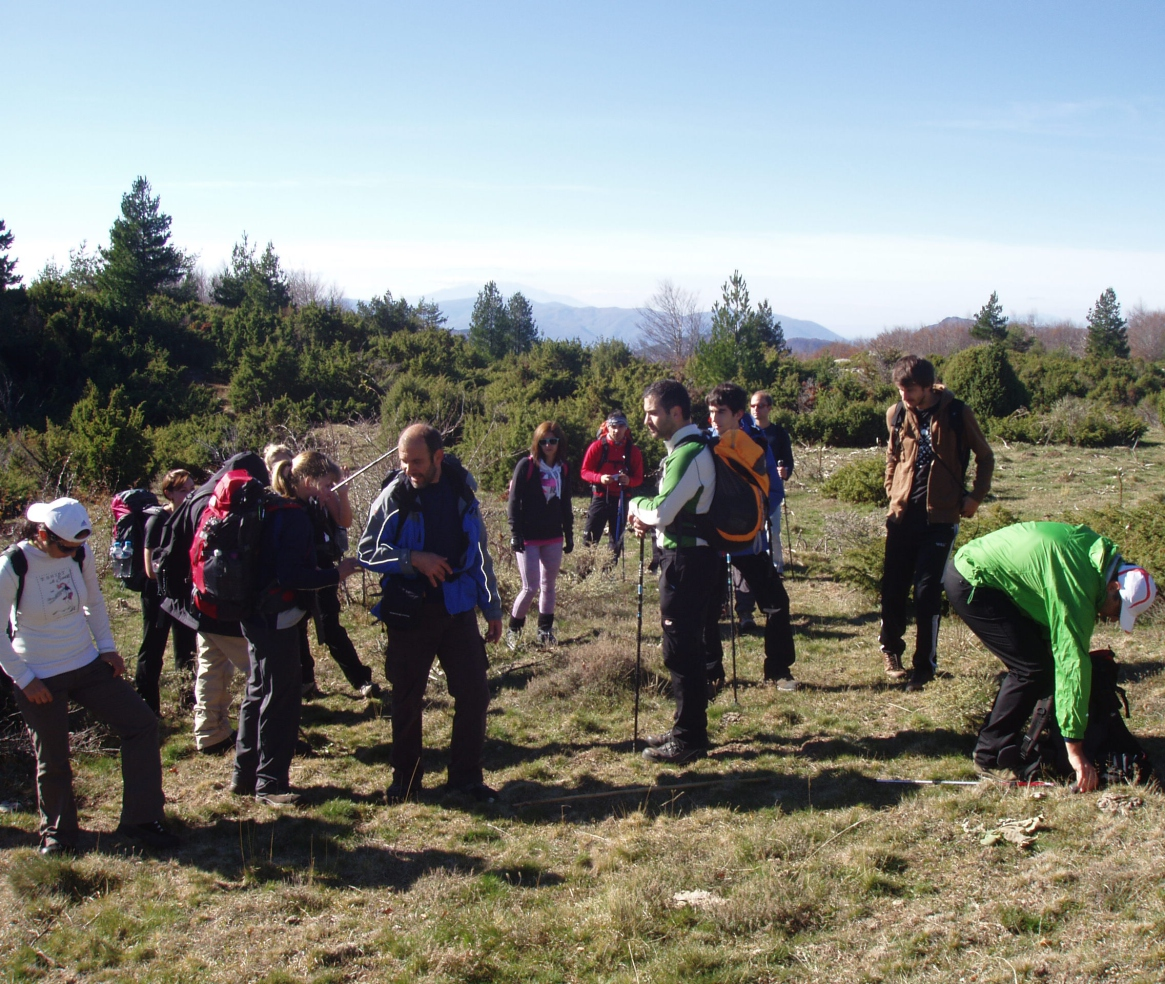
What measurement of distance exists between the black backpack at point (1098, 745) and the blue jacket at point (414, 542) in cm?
265

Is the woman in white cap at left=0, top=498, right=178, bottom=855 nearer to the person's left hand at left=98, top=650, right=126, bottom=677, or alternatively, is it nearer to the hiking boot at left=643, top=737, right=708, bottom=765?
the person's left hand at left=98, top=650, right=126, bottom=677

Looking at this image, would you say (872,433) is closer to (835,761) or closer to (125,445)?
(125,445)

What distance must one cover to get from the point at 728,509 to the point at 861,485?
32.5 feet

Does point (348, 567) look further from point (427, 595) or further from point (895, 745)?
point (895, 745)

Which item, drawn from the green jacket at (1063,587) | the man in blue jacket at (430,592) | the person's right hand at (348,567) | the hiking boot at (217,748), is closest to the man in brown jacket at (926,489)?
the green jacket at (1063,587)

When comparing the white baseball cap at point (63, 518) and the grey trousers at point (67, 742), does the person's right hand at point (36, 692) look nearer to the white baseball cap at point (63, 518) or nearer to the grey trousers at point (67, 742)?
the grey trousers at point (67, 742)

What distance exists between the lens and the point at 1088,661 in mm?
3750

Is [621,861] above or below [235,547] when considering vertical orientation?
below

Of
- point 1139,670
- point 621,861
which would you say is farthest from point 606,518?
point 621,861

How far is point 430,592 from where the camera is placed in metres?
4.33

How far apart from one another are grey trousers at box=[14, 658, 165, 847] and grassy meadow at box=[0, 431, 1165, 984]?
0.22m

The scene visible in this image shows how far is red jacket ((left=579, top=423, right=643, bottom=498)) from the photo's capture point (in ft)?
29.2

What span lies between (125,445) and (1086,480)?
17486 mm

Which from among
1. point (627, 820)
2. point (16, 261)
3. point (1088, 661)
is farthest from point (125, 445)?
point (16, 261)
